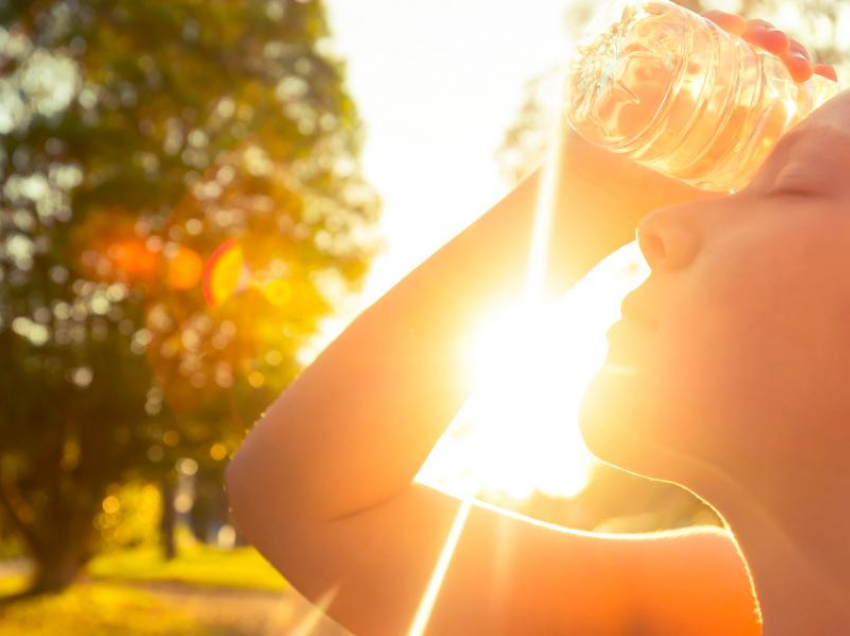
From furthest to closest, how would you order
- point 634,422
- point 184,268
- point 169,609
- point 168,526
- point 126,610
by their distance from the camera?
1. point 168,526
2. point 184,268
3. point 169,609
4. point 126,610
5. point 634,422

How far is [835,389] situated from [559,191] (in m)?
0.90

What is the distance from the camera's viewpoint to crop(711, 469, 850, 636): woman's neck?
123 centimetres

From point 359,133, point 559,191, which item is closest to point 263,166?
point 359,133

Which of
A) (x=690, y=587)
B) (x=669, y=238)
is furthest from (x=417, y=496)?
(x=669, y=238)

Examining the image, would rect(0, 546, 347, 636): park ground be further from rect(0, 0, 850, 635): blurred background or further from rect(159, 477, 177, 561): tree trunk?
rect(159, 477, 177, 561): tree trunk

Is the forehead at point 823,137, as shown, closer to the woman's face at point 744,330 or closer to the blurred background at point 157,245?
the woman's face at point 744,330

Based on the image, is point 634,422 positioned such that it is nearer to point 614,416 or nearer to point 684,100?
point 614,416

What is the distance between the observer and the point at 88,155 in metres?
18.1

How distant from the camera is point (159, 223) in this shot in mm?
18031

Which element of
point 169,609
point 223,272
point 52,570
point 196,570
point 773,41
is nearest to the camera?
point 773,41

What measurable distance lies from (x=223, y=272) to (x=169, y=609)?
18.1 ft

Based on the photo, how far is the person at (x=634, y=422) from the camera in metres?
1.25

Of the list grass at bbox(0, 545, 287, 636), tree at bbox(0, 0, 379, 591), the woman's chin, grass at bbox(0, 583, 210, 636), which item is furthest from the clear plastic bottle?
tree at bbox(0, 0, 379, 591)

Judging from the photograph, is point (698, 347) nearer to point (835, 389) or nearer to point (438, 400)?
point (835, 389)
